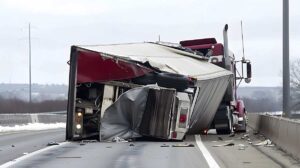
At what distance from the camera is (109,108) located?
20.1 metres

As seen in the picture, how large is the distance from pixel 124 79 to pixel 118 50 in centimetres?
181

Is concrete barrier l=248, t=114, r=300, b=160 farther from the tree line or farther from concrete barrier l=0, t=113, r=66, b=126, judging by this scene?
the tree line

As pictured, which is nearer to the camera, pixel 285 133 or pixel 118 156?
pixel 118 156

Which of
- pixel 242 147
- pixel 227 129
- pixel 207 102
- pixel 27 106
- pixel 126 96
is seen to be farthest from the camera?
pixel 27 106

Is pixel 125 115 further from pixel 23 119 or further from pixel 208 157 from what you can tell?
pixel 23 119

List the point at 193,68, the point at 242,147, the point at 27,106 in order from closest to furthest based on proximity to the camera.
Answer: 1. the point at 242,147
2. the point at 193,68
3. the point at 27,106

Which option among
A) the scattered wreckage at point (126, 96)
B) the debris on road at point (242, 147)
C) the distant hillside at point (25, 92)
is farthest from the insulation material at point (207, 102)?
the distant hillside at point (25, 92)

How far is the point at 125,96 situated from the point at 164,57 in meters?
2.74

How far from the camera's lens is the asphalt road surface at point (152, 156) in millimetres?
13930

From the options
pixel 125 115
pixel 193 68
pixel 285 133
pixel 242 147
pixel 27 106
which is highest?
pixel 193 68

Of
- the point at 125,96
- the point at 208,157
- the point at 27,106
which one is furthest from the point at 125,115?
the point at 27,106

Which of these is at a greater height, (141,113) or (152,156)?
(141,113)

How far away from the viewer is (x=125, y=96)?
2022cm

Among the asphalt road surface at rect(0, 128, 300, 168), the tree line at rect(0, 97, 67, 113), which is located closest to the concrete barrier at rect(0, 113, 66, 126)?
the asphalt road surface at rect(0, 128, 300, 168)
